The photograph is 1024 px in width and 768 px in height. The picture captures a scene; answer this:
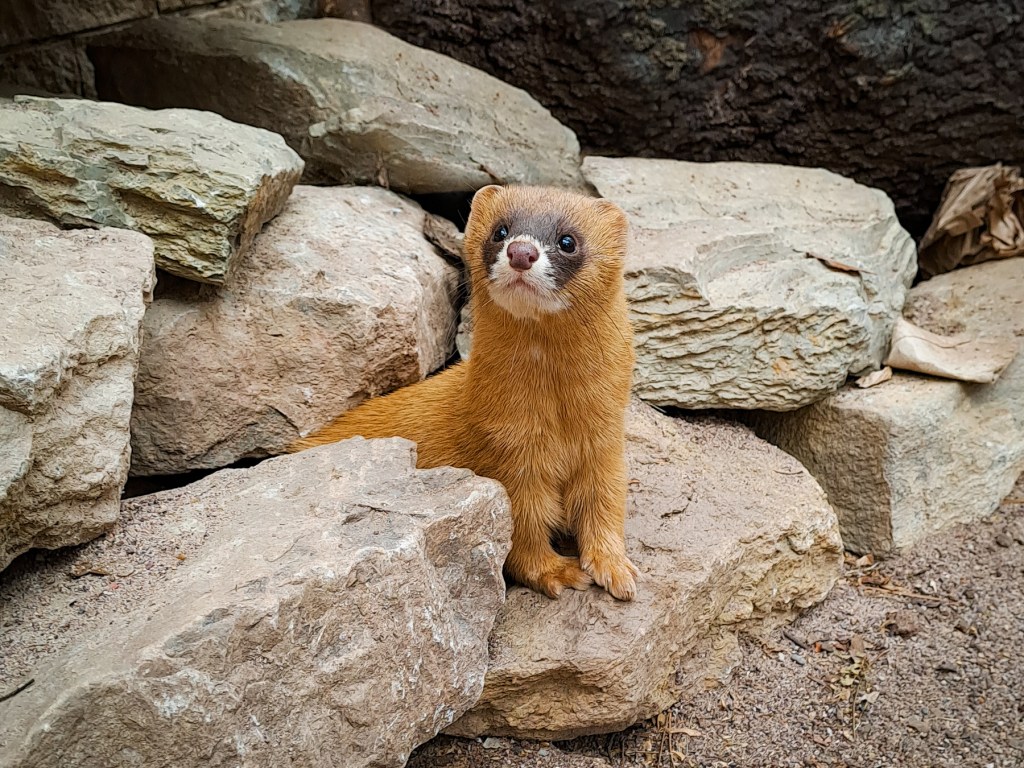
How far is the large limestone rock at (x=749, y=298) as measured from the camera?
13.1ft

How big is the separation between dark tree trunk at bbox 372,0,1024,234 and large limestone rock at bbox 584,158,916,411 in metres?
0.83

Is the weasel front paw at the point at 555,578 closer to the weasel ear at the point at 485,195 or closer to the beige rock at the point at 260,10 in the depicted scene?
the weasel ear at the point at 485,195

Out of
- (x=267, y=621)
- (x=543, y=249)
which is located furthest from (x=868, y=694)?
(x=267, y=621)

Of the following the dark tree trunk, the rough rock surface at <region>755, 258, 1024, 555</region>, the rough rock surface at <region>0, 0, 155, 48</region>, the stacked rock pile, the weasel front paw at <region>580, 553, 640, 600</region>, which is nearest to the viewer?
the stacked rock pile

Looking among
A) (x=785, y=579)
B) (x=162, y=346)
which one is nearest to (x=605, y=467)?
(x=785, y=579)

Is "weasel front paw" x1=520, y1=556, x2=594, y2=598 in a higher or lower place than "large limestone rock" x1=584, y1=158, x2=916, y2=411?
lower

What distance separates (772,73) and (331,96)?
234 centimetres

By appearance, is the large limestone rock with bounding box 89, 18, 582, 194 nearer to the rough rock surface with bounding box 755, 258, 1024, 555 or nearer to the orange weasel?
the orange weasel

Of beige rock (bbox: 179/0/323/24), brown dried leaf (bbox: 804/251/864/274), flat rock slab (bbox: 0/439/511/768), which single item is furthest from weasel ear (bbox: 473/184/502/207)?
beige rock (bbox: 179/0/323/24)

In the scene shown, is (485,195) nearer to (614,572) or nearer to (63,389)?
(614,572)

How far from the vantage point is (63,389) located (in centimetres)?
252

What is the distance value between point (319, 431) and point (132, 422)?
643mm

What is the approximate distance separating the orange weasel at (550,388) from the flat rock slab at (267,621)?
252mm

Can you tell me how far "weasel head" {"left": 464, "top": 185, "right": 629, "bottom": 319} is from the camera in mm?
2799
